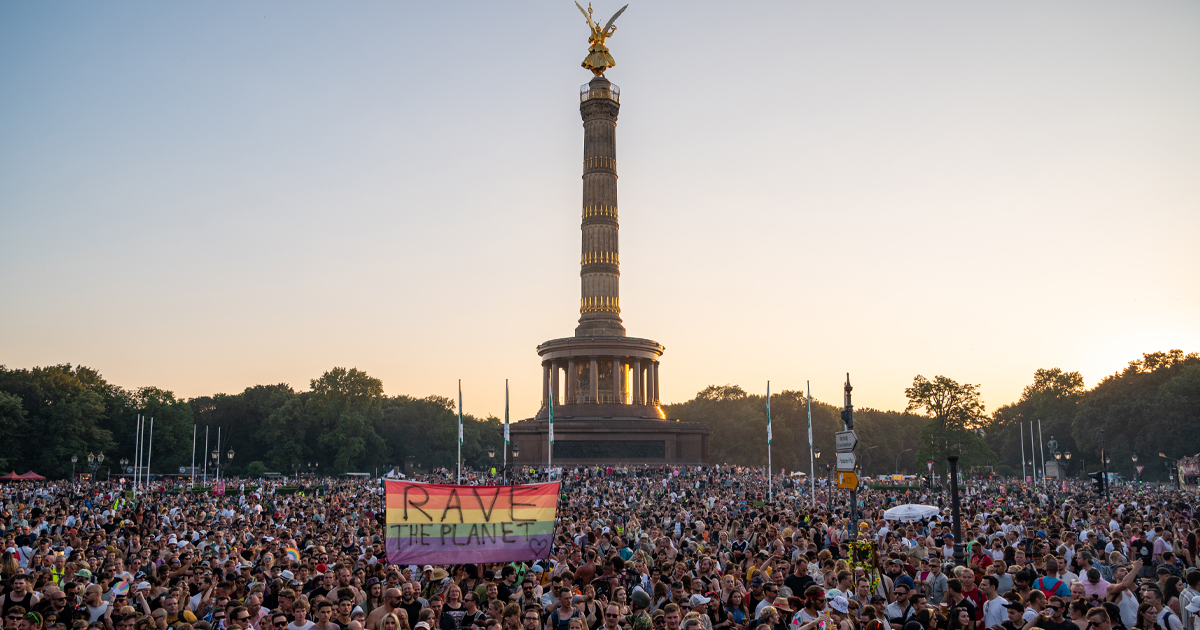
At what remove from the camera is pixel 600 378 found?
204 feet

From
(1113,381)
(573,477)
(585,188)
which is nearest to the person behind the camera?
(573,477)

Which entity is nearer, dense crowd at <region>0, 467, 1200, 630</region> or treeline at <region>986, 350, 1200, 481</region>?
dense crowd at <region>0, 467, 1200, 630</region>

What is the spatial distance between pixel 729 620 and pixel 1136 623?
3.98 meters

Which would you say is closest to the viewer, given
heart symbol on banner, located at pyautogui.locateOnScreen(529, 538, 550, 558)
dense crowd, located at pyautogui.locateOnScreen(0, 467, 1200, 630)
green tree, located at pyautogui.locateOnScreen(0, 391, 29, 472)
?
dense crowd, located at pyautogui.locateOnScreen(0, 467, 1200, 630)

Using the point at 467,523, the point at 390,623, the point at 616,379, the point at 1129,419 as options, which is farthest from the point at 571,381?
the point at 390,623

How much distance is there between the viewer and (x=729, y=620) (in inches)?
357

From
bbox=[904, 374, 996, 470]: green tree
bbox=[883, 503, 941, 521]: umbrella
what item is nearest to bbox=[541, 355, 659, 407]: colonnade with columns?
bbox=[904, 374, 996, 470]: green tree

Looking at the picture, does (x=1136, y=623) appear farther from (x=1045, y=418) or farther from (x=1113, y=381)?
(x=1045, y=418)

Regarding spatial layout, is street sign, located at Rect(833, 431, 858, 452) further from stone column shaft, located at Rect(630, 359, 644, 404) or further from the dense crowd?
stone column shaft, located at Rect(630, 359, 644, 404)

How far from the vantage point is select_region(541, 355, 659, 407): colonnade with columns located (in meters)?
60.9

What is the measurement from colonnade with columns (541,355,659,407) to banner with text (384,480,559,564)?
4816 centimetres

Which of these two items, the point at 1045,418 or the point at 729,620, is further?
the point at 1045,418

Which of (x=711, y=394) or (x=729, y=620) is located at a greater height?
(x=711, y=394)

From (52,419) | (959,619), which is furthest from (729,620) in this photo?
(52,419)
